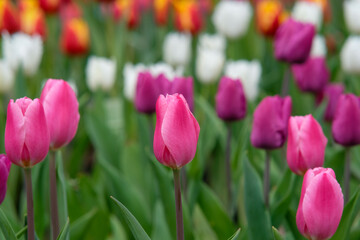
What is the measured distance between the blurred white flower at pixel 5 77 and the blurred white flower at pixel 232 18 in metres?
0.99

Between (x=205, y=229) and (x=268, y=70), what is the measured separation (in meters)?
1.49

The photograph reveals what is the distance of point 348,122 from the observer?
123cm

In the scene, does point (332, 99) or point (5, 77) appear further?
point (5, 77)

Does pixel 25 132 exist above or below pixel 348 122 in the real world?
above

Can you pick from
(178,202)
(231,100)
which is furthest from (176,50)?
(178,202)

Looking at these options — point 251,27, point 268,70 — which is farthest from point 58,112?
point 251,27

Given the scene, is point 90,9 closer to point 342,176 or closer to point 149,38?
point 149,38

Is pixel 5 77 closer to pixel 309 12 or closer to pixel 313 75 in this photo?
pixel 313 75

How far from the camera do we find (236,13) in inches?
102

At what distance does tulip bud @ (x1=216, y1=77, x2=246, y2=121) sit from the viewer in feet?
4.71

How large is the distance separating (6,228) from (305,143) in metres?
0.53

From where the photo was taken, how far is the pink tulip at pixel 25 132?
0.86m

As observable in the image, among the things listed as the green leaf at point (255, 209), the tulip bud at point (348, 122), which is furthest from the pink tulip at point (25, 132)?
the tulip bud at point (348, 122)

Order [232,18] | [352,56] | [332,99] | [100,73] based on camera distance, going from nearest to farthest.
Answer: [332,99], [352,56], [100,73], [232,18]
